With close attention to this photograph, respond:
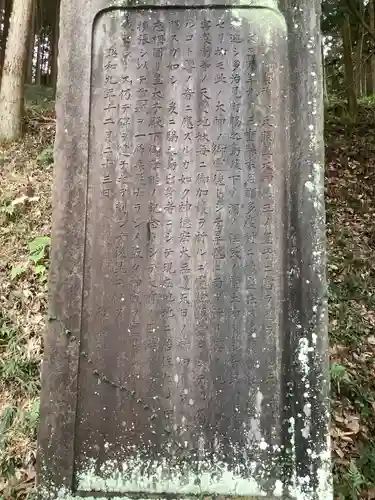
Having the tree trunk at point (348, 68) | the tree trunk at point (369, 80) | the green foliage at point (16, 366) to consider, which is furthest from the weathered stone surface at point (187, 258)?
the tree trunk at point (369, 80)

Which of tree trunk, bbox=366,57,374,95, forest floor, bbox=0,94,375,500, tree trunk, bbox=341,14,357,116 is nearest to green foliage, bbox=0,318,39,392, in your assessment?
forest floor, bbox=0,94,375,500

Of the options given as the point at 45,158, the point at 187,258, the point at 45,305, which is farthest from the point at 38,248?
the point at 187,258

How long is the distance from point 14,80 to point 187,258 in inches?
271

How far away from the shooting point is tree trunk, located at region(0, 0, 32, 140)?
8602 mm

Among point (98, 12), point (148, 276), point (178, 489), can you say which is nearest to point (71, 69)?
point (98, 12)

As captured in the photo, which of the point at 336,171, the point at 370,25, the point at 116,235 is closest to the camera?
the point at 116,235

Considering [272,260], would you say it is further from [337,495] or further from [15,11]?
[15,11]

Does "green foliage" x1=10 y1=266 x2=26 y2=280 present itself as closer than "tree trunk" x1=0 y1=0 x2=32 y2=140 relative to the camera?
Yes

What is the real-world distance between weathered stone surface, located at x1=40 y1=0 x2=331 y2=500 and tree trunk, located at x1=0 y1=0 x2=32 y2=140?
5742 millimetres

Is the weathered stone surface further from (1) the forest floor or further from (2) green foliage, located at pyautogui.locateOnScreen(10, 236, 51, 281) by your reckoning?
(2) green foliage, located at pyautogui.locateOnScreen(10, 236, 51, 281)

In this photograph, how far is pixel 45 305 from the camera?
512 centimetres

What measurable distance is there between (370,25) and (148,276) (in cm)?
970

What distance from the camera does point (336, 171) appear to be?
346 inches

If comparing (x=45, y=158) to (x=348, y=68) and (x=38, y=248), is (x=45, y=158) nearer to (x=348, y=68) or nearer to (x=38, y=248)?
(x=38, y=248)
